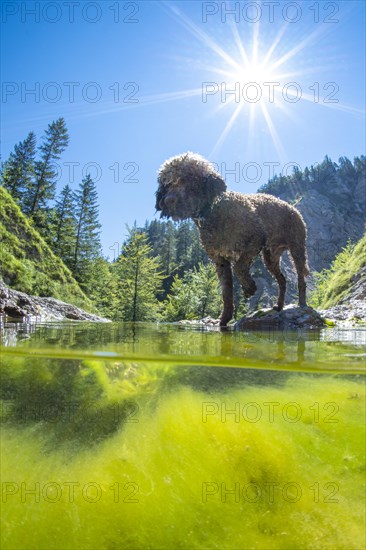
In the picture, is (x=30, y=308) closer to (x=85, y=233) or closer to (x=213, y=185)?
(x=213, y=185)

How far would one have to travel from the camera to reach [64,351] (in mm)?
3049

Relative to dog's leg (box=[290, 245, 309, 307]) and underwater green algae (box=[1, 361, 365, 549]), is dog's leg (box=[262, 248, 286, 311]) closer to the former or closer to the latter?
dog's leg (box=[290, 245, 309, 307])

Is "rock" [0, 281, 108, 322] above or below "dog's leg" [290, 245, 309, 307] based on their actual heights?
below

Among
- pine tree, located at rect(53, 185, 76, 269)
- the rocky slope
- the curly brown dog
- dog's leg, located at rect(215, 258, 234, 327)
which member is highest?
the rocky slope

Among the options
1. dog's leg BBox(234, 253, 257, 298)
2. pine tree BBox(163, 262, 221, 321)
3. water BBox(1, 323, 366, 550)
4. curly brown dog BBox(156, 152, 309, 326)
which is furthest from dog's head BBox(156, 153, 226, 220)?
pine tree BBox(163, 262, 221, 321)

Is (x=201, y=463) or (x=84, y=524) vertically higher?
(x=201, y=463)

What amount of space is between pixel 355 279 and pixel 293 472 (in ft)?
36.9

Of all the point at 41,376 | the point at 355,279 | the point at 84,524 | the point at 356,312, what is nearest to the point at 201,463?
the point at 84,524

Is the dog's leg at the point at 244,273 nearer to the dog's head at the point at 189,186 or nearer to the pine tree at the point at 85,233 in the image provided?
the dog's head at the point at 189,186

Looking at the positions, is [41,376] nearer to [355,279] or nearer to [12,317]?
[12,317]

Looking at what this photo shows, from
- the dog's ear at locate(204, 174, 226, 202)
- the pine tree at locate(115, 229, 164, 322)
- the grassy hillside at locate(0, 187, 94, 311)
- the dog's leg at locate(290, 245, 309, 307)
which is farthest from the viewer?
the pine tree at locate(115, 229, 164, 322)

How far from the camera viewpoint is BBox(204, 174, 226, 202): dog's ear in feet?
21.2

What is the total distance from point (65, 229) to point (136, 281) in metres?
17.1

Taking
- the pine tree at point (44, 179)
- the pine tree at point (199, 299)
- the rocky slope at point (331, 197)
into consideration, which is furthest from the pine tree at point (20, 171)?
the rocky slope at point (331, 197)
